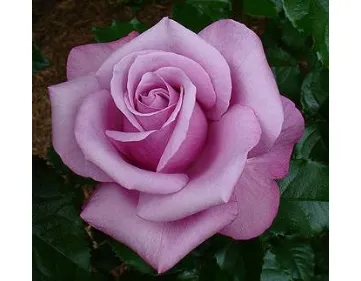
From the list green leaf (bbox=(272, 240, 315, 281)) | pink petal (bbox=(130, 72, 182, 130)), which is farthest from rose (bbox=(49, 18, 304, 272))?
green leaf (bbox=(272, 240, 315, 281))

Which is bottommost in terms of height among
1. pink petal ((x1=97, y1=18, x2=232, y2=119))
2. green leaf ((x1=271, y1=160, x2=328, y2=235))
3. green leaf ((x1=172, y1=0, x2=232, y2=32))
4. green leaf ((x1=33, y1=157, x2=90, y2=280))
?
green leaf ((x1=33, y1=157, x2=90, y2=280))

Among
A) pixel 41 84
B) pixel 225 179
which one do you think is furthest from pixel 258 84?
pixel 41 84

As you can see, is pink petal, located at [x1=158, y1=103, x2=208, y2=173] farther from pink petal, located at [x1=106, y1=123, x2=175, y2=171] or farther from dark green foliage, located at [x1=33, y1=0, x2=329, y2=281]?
dark green foliage, located at [x1=33, y1=0, x2=329, y2=281]

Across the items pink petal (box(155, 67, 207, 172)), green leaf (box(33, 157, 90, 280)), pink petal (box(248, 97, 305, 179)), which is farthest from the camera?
green leaf (box(33, 157, 90, 280))

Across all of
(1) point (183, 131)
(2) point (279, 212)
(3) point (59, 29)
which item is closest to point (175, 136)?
→ (1) point (183, 131)

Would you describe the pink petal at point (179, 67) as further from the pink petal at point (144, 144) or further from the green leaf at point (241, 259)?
the green leaf at point (241, 259)

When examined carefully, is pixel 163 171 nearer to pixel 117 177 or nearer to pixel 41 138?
pixel 117 177

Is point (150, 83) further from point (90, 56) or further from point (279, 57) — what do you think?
point (279, 57)
